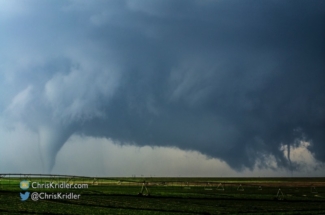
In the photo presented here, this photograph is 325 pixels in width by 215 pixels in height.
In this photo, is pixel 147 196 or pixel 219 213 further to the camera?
pixel 147 196

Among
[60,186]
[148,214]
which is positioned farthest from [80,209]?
[60,186]

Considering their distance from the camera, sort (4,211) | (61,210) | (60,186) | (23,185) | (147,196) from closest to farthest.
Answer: (4,211) < (61,210) < (147,196) < (23,185) < (60,186)

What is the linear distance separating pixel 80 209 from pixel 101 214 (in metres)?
4.36

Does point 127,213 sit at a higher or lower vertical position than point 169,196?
lower

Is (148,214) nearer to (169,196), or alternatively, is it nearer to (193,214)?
(193,214)

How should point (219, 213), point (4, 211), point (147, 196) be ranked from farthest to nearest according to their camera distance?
1. point (147, 196)
2. point (219, 213)
3. point (4, 211)

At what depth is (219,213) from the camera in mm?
34781

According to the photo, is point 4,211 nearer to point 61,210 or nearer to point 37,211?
point 37,211

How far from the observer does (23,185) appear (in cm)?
6147

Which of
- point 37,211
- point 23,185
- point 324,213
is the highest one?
point 23,185

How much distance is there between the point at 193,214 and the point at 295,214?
34.9 ft

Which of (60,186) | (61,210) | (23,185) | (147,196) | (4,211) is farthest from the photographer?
(60,186)

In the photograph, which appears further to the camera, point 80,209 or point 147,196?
point 147,196

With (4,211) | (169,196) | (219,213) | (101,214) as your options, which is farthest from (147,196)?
(4,211)
